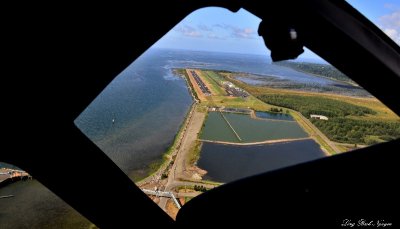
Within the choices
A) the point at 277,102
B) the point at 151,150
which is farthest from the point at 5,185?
the point at 277,102

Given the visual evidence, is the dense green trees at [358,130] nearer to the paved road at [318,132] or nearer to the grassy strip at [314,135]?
the paved road at [318,132]

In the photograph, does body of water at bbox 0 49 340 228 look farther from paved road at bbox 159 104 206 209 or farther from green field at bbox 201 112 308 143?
green field at bbox 201 112 308 143

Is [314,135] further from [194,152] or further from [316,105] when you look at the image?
[316,105]

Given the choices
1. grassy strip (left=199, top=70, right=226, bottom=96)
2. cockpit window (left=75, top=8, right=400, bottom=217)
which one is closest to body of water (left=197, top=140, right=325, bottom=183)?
cockpit window (left=75, top=8, right=400, bottom=217)

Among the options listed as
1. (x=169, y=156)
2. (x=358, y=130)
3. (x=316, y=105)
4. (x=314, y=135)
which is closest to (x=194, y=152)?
(x=169, y=156)

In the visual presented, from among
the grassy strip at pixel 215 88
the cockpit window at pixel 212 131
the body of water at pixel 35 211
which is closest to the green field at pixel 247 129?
the cockpit window at pixel 212 131

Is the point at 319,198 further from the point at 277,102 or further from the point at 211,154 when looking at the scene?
the point at 277,102
